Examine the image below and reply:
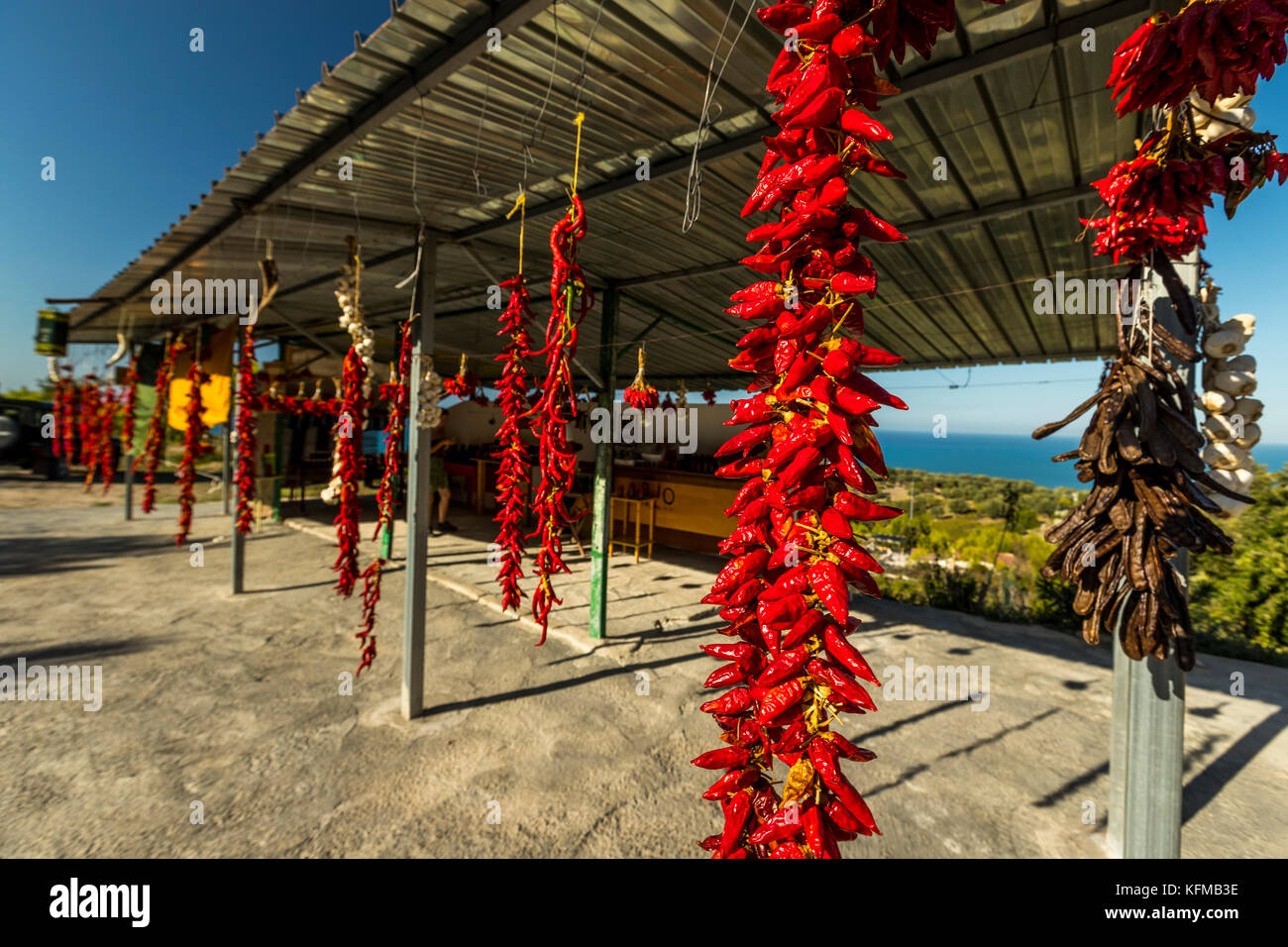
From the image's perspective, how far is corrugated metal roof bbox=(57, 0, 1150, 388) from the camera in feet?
9.91

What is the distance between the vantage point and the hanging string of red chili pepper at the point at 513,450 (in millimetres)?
2617

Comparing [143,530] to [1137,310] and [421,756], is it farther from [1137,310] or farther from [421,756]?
[1137,310]

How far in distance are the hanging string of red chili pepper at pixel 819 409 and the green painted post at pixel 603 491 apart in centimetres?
603

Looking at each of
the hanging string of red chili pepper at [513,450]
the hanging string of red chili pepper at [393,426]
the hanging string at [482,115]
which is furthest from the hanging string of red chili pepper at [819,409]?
the hanging string at [482,115]

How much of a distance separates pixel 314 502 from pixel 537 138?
17.2 m

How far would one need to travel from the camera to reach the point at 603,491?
24.3ft

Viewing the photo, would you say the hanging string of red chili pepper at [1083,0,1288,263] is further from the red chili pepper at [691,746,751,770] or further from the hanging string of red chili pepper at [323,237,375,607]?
the hanging string of red chili pepper at [323,237,375,607]

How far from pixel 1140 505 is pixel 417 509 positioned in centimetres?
506

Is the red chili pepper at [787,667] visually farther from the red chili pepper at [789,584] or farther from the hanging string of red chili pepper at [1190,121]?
the hanging string of red chili pepper at [1190,121]

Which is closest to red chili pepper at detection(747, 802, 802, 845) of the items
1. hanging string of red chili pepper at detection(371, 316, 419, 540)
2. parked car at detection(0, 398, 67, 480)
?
hanging string of red chili pepper at detection(371, 316, 419, 540)

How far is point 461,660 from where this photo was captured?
6.48 meters

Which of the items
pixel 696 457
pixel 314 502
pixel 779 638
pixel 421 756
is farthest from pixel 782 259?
pixel 314 502

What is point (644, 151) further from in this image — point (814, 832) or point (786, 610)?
point (814, 832)

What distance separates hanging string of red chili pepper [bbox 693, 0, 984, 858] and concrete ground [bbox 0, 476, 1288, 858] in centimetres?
334
